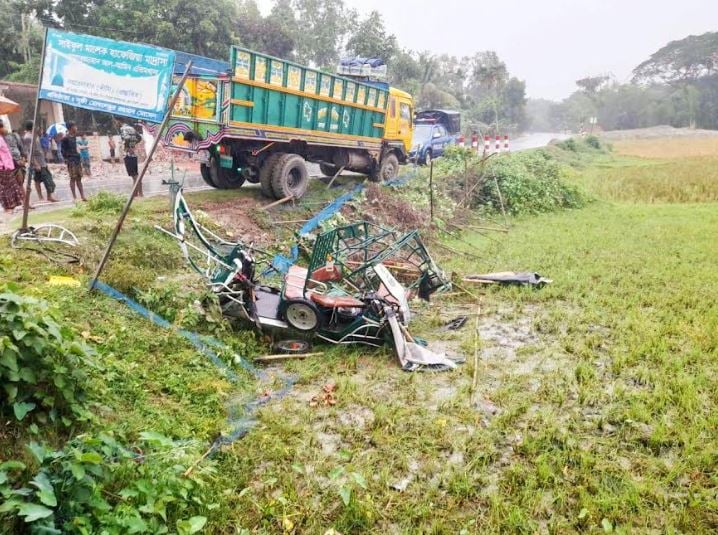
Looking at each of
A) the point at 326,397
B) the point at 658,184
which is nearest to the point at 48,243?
the point at 326,397

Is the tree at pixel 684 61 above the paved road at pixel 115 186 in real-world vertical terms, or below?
above

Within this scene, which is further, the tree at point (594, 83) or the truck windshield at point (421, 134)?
the tree at point (594, 83)

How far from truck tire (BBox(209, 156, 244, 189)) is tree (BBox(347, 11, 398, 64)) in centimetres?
2516

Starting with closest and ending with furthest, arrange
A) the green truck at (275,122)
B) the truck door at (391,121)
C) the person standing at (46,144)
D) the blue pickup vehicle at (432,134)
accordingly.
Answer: the green truck at (275,122) < the truck door at (391,121) < the person standing at (46,144) < the blue pickup vehicle at (432,134)

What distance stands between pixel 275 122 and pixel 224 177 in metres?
2.15

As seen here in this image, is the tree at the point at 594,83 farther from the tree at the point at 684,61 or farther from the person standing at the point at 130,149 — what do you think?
the person standing at the point at 130,149

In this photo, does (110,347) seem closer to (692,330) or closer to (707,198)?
(692,330)

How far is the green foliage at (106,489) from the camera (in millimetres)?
2254

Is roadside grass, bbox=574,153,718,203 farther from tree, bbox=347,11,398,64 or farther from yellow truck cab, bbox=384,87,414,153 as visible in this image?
tree, bbox=347,11,398,64

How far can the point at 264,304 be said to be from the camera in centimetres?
579

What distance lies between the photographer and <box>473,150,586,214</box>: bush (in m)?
13.5

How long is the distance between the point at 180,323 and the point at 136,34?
61.2ft

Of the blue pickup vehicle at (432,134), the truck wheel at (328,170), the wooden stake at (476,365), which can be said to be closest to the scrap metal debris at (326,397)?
the wooden stake at (476,365)

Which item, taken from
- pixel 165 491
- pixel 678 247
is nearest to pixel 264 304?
pixel 165 491
